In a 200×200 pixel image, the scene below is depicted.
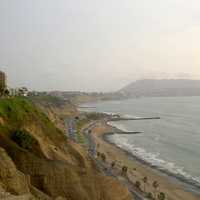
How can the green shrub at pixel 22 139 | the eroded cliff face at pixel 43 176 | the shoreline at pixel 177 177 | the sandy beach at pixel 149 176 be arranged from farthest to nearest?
the shoreline at pixel 177 177 → the sandy beach at pixel 149 176 → the green shrub at pixel 22 139 → the eroded cliff face at pixel 43 176

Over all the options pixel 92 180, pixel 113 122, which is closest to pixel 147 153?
pixel 92 180

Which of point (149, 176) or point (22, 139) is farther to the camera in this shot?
point (149, 176)

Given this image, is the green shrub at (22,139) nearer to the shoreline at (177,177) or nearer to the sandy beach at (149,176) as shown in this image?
the sandy beach at (149,176)

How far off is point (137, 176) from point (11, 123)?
23.1 metres

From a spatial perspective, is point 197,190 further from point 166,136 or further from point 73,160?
point 166,136

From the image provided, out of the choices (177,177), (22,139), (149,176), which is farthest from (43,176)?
(177,177)

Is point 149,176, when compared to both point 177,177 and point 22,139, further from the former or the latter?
point 22,139

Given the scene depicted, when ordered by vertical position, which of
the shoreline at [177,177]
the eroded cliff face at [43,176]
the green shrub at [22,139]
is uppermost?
the green shrub at [22,139]

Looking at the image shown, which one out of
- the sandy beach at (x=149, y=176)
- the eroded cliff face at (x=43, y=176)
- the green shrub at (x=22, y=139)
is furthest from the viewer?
the sandy beach at (x=149, y=176)

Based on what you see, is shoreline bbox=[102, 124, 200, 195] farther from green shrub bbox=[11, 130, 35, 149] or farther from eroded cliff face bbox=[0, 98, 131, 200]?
green shrub bbox=[11, 130, 35, 149]

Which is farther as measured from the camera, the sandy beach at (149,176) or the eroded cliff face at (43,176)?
the sandy beach at (149,176)

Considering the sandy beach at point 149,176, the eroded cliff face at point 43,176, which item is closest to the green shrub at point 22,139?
the eroded cliff face at point 43,176

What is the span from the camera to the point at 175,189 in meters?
48.2

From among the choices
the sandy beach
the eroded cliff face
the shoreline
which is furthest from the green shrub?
the shoreline
